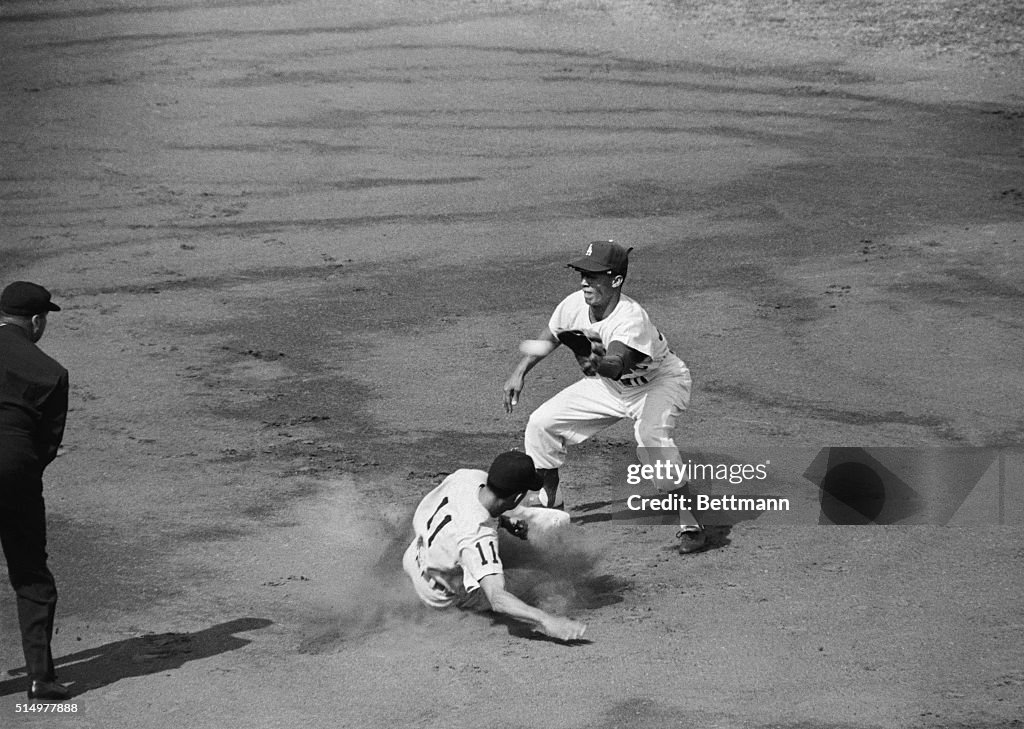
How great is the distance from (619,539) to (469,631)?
162 cm

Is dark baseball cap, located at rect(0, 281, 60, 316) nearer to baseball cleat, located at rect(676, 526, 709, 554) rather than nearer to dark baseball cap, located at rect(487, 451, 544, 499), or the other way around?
dark baseball cap, located at rect(487, 451, 544, 499)

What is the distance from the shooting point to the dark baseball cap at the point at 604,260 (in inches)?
331

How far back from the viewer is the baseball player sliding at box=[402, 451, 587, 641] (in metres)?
7.26

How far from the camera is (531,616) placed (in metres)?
7.17

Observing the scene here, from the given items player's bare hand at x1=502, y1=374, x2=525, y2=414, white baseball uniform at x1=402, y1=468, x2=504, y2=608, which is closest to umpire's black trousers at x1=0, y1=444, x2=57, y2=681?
white baseball uniform at x1=402, y1=468, x2=504, y2=608

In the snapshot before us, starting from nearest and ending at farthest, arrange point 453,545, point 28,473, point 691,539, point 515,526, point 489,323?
point 28,473 < point 453,545 < point 515,526 < point 691,539 < point 489,323

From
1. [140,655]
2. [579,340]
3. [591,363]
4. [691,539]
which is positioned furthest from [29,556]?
[691,539]

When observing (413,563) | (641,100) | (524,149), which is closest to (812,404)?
(413,563)

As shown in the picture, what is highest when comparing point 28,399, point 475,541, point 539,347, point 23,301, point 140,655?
point 23,301

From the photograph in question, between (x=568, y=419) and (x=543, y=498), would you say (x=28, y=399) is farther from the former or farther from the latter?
(x=543, y=498)

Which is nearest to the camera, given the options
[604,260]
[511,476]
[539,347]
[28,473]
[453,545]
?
[28,473]

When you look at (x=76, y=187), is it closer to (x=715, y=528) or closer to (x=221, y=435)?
(x=221, y=435)

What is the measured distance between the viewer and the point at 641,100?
20.8 meters

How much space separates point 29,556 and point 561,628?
8.98ft
